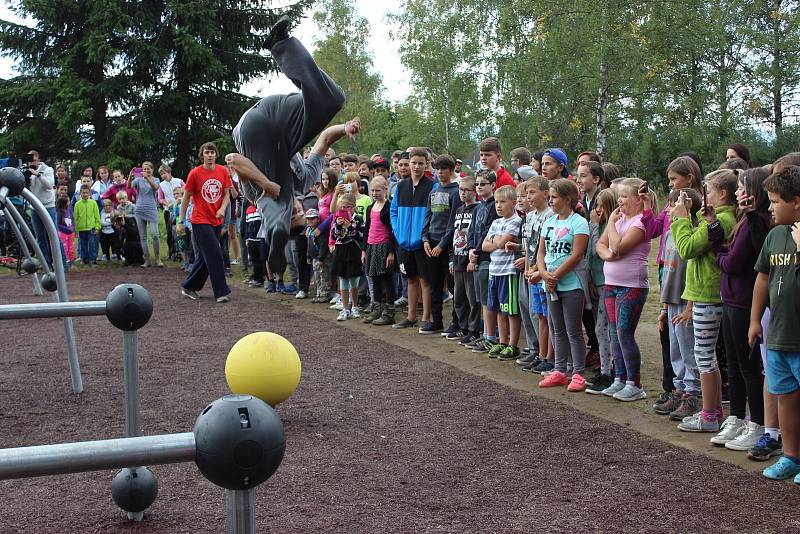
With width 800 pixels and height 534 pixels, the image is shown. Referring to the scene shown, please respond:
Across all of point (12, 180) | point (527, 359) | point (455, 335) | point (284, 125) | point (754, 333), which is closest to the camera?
point (754, 333)

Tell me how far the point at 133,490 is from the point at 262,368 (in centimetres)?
152

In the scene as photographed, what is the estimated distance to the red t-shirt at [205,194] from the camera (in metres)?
11.8

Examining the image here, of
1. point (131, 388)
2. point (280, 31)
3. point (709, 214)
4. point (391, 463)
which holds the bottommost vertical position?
point (391, 463)

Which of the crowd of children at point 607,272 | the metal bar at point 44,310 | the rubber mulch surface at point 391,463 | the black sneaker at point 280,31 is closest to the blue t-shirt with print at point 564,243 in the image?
the crowd of children at point 607,272

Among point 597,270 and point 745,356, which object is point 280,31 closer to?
point 597,270

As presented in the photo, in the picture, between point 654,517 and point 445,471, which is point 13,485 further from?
point 654,517

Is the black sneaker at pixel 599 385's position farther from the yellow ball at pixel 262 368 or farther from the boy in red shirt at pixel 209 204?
the boy in red shirt at pixel 209 204

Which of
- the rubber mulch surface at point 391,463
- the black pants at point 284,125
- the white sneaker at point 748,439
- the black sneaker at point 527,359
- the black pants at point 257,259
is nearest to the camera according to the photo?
the rubber mulch surface at point 391,463

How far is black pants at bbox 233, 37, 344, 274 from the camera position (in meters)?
6.39

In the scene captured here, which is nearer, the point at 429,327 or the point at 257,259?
the point at 429,327

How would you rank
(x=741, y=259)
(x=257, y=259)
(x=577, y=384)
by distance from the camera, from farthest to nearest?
(x=257, y=259)
(x=577, y=384)
(x=741, y=259)

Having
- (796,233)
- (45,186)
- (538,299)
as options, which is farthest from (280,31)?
(45,186)

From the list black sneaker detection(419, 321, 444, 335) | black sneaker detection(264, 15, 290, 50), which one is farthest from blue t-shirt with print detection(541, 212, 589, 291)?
black sneaker detection(419, 321, 444, 335)

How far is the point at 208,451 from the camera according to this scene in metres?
1.69
